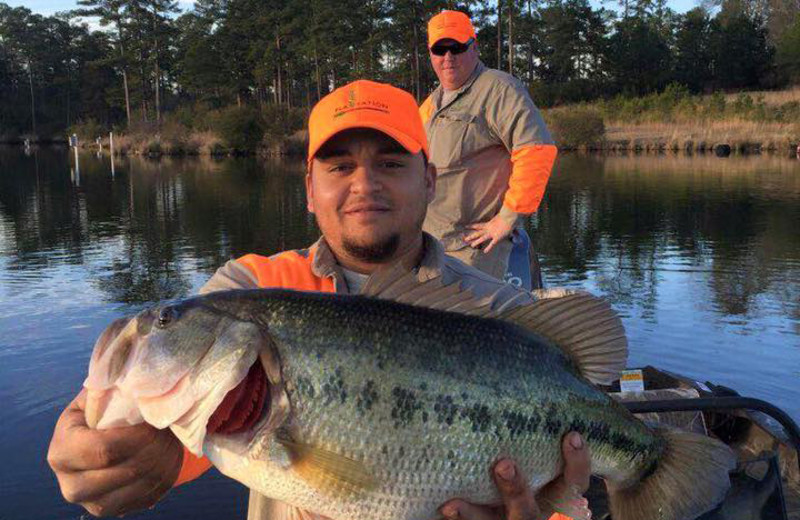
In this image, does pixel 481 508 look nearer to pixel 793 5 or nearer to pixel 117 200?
pixel 117 200

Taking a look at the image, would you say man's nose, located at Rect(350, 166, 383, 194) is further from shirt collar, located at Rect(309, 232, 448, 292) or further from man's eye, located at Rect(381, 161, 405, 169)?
shirt collar, located at Rect(309, 232, 448, 292)

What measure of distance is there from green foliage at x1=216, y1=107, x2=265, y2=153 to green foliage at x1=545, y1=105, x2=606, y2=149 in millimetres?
22994

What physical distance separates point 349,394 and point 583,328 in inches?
37.7

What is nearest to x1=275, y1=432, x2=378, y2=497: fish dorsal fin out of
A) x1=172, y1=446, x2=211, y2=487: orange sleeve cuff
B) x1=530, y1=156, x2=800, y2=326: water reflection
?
x1=172, y1=446, x2=211, y2=487: orange sleeve cuff

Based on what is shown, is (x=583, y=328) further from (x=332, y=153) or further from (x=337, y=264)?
(x=332, y=153)

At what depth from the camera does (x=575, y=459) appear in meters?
2.36

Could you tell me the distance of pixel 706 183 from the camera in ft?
93.1

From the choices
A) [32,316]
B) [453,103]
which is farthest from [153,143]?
[453,103]

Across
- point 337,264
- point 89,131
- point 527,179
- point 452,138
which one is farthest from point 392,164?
point 89,131

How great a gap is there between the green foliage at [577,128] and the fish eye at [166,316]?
164ft

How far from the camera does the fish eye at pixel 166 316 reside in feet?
6.84

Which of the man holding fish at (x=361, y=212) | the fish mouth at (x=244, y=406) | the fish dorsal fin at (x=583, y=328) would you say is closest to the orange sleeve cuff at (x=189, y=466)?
the man holding fish at (x=361, y=212)

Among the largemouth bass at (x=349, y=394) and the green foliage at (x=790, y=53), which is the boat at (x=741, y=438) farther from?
the green foliage at (x=790, y=53)

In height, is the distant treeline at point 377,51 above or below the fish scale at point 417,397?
above
